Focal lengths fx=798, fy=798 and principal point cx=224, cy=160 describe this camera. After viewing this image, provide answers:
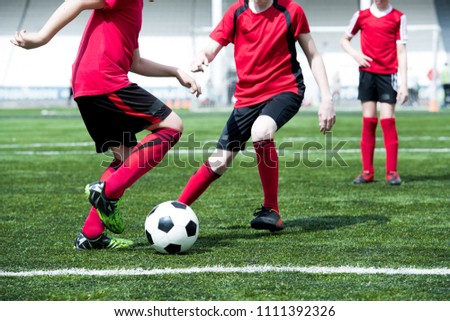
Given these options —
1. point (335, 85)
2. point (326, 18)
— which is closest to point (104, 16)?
point (335, 85)

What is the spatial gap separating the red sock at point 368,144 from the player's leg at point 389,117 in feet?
0.47

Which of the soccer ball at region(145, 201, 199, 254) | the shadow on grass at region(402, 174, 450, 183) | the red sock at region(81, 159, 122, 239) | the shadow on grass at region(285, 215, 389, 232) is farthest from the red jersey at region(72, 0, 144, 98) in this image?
the shadow on grass at region(402, 174, 450, 183)

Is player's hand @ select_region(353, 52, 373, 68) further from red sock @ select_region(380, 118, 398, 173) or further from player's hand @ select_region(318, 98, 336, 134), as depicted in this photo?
player's hand @ select_region(318, 98, 336, 134)

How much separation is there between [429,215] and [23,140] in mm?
11277

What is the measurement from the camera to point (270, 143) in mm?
5512

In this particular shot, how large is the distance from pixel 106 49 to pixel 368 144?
4.53 m

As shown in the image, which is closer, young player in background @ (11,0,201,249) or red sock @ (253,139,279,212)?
young player in background @ (11,0,201,249)

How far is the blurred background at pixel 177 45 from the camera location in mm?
39906

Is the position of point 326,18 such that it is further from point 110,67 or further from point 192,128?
point 110,67

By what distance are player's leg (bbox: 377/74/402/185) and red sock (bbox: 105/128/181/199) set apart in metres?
4.00

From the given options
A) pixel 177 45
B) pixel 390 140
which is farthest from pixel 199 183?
pixel 177 45

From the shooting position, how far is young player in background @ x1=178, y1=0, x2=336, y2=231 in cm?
554
